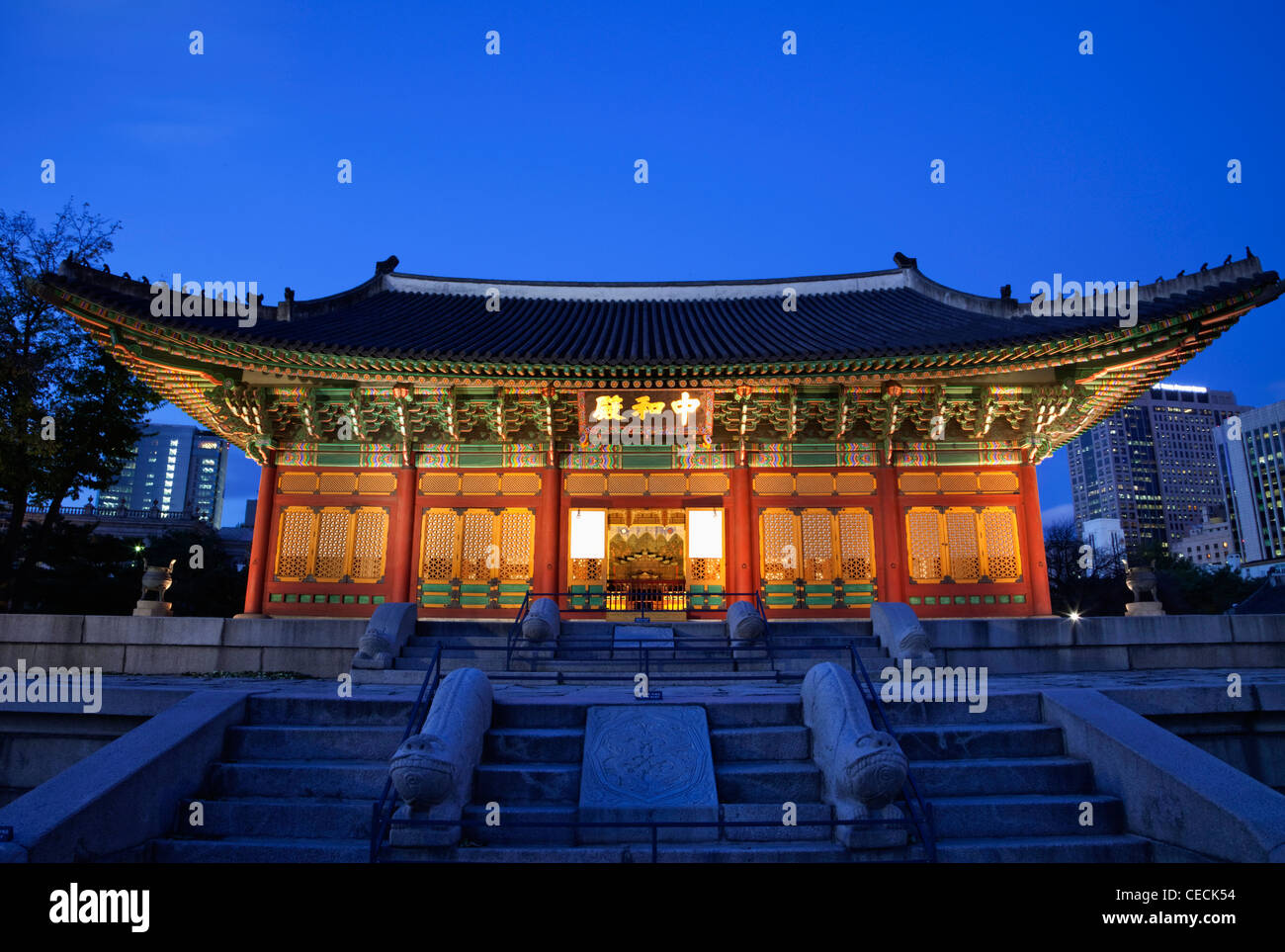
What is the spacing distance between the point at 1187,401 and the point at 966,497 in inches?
6055

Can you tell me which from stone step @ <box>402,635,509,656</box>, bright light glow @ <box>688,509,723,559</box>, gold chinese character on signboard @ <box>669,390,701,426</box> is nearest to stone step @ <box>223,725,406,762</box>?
stone step @ <box>402,635,509,656</box>

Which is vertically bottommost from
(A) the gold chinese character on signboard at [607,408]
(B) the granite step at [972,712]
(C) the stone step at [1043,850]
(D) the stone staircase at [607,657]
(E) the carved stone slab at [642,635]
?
(C) the stone step at [1043,850]

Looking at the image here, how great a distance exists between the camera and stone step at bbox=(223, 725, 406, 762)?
7.63m

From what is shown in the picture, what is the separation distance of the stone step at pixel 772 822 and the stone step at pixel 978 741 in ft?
4.85

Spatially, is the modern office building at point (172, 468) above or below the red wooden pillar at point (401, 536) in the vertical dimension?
above

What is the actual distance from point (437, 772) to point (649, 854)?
1.86 m

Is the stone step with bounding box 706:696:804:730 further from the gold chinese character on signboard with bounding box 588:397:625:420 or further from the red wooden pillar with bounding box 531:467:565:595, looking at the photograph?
the gold chinese character on signboard with bounding box 588:397:625:420

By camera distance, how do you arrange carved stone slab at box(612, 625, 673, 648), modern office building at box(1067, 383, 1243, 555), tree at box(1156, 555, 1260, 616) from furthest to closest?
1. modern office building at box(1067, 383, 1243, 555)
2. tree at box(1156, 555, 1260, 616)
3. carved stone slab at box(612, 625, 673, 648)

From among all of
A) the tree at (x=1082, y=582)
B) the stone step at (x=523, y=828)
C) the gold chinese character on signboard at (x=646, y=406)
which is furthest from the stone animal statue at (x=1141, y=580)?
the tree at (x=1082, y=582)

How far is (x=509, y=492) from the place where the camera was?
17453mm

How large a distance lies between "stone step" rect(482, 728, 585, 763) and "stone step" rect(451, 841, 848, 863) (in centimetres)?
136

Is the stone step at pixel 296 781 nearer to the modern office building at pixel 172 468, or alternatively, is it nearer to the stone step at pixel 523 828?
the stone step at pixel 523 828

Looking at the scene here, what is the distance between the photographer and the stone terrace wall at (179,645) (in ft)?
39.8
